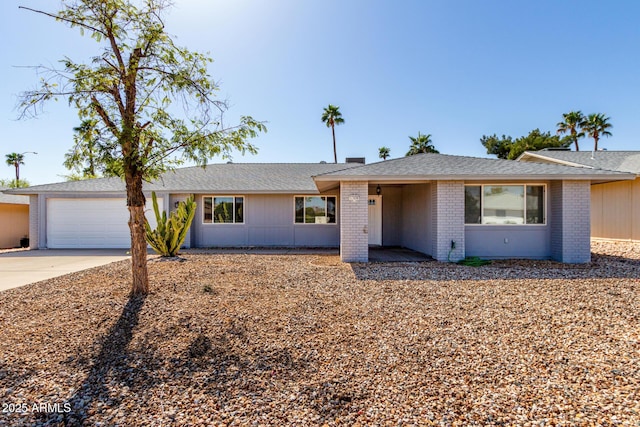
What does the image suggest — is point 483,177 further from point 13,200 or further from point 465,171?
point 13,200

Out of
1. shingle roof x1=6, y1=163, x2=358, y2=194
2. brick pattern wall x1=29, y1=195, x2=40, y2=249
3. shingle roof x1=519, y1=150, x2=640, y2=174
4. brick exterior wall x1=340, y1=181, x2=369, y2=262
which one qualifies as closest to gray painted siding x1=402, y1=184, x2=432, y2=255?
brick exterior wall x1=340, y1=181, x2=369, y2=262

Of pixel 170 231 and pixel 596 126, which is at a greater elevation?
pixel 596 126

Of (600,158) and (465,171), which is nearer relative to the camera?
(465,171)

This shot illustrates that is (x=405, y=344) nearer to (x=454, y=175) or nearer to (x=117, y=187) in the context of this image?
(x=454, y=175)

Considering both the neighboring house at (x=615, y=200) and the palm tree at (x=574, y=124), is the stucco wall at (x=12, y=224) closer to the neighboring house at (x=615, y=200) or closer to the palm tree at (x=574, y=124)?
the neighboring house at (x=615, y=200)

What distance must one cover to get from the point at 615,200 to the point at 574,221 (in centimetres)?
798

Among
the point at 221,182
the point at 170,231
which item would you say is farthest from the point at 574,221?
the point at 221,182

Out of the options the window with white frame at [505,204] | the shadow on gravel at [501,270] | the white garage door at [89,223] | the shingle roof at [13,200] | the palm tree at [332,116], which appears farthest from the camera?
the palm tree at [332,116]

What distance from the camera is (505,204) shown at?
9.70 m

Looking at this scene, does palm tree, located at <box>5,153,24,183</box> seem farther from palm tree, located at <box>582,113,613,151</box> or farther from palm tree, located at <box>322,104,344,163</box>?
palm tree, located at <box>582,113,613,151</box>

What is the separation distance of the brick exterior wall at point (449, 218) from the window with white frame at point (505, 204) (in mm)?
479

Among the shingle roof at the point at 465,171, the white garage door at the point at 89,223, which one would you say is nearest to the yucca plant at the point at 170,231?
the white garage door at the point at 89,223

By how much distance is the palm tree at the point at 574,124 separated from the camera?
96.8 feet

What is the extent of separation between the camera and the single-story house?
9.17 m
